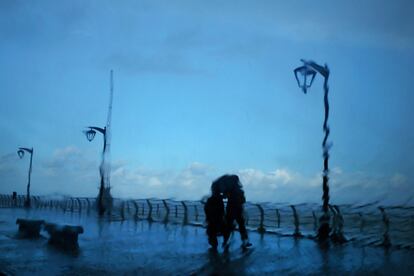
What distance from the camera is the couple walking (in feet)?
44.1

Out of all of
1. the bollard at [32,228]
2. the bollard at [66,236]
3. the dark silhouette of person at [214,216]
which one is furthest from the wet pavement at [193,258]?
the bollard at [32,228]

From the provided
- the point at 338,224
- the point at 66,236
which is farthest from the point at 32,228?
the point at 338,224

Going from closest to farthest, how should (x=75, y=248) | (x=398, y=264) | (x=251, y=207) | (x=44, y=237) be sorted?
(x=398, y=264)
(x=75, y=248)
(x=44, y=237)
(x=251, y=207)

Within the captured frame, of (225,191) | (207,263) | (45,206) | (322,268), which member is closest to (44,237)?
Result: (225,191)

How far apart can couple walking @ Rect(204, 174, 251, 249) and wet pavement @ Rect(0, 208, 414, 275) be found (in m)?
0.50

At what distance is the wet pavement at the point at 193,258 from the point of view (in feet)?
31.9

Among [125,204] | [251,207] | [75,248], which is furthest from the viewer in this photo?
[125,204]

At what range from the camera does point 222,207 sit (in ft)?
44.8

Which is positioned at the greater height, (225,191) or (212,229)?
(225,191)

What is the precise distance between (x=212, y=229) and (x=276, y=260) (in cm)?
263

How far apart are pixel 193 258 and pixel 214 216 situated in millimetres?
2051

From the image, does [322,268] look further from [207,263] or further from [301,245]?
[301,245]

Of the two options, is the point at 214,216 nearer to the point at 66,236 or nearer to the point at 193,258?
the point at 193,258

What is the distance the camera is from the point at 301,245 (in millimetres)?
14453
